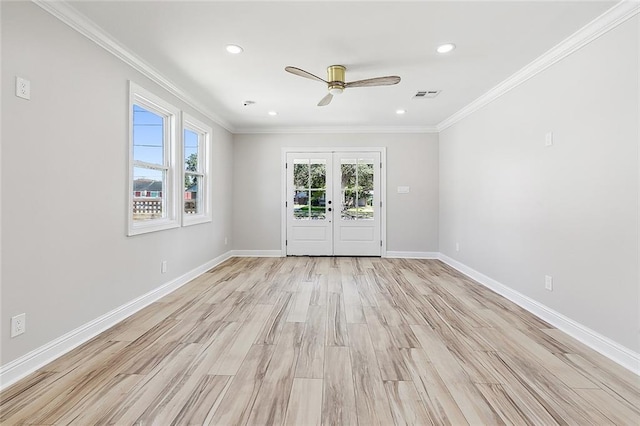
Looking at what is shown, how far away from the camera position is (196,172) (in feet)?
15.2

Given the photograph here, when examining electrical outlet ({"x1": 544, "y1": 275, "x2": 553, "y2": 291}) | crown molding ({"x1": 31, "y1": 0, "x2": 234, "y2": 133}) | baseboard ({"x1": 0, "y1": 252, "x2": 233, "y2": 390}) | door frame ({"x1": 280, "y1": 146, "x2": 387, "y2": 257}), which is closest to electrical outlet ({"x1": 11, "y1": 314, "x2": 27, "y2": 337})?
baseboard ({"x1": 0, "y1": 252, "x2": 233, "y2": 390})

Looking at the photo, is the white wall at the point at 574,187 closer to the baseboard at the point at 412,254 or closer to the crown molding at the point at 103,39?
the baseboard at the point at 412,254

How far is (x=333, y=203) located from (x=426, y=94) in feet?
8.63

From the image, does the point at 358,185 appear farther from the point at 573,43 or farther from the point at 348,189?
the point at 573,43

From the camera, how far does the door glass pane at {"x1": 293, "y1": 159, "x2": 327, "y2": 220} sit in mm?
5938

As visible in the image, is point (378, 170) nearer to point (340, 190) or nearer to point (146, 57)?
point (340, 190)

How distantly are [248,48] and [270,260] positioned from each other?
3734 millimetres

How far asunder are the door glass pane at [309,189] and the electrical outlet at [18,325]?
434cm

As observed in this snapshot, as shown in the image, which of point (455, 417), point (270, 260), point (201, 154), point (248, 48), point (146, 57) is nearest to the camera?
point (455, 417)

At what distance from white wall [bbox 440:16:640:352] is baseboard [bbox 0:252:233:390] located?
3897 mm

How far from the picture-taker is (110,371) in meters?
1.97

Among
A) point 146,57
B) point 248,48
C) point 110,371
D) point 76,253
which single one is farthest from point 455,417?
point 146,57

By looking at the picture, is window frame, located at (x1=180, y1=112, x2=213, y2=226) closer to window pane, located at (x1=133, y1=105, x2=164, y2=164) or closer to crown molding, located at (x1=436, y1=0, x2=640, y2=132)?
window pane, located at (x1=133, y1=105, x2=164, y2=164)

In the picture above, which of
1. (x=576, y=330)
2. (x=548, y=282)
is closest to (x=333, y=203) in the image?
(x=548, y=282)
